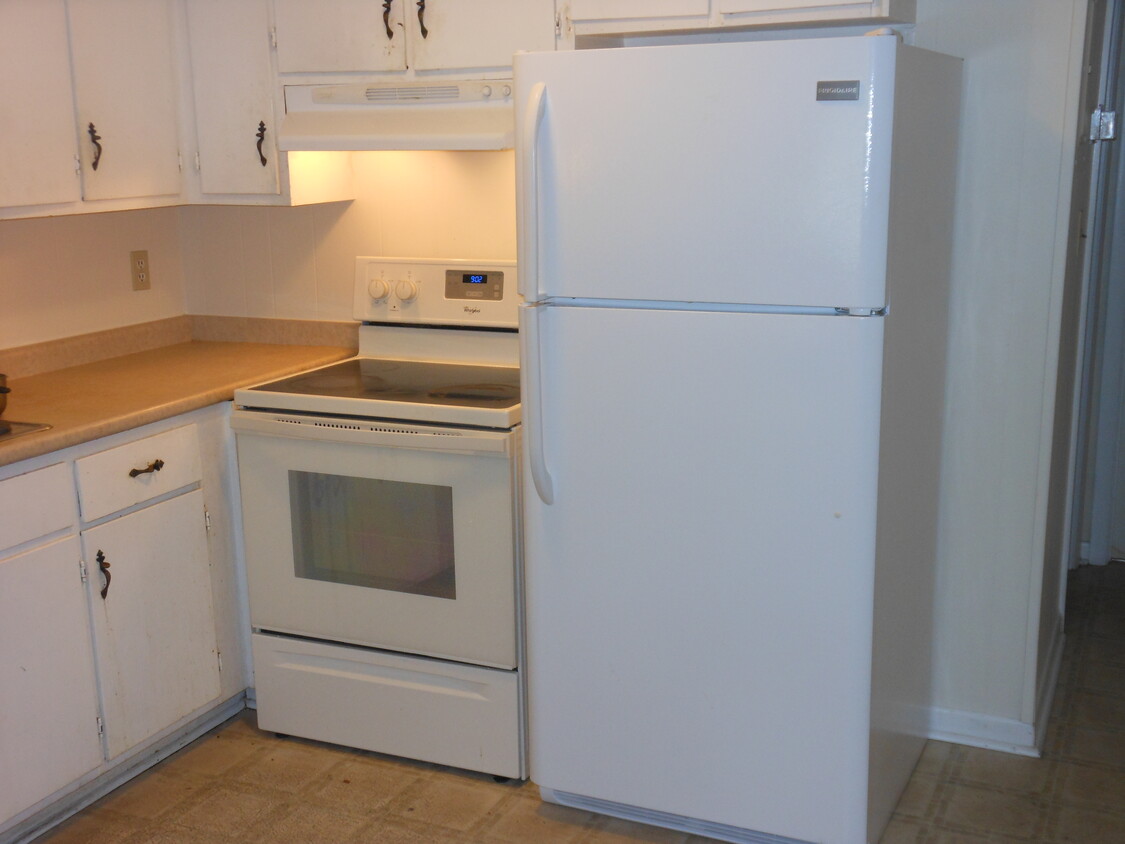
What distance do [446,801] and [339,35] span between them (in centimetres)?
185

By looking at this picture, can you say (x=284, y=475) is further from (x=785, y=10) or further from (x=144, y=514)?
(x=785, y=10)

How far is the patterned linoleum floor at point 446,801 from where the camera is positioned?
2.50 meters

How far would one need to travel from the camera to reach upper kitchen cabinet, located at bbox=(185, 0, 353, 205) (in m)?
2.95

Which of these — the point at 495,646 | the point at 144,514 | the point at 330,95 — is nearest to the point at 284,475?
the point at 144,514

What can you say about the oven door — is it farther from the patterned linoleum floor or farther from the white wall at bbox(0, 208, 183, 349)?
the white wall at bbox(0, 208, 183, 349)

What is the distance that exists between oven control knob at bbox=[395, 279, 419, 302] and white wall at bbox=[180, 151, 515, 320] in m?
0.13

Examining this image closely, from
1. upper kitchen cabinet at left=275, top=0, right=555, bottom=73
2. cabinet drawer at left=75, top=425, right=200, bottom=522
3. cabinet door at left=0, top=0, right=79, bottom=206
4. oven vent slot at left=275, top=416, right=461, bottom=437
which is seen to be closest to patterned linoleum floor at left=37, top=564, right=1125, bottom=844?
cabinet drawer at left=75, top=425, right=200, bottom=522

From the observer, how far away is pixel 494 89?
2.70m

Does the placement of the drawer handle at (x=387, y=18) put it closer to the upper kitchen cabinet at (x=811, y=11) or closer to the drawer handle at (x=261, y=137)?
the drawer handle at (x=261, y=137)

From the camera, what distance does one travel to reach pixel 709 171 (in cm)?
209

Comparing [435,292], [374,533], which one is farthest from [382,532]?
[435,292]

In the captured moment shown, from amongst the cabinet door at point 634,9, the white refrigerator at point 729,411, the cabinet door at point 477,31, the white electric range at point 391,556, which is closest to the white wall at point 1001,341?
the white refrigerator at point 729,411

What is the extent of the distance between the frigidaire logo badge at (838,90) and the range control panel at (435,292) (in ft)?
3.77

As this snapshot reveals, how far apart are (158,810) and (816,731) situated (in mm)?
1483
